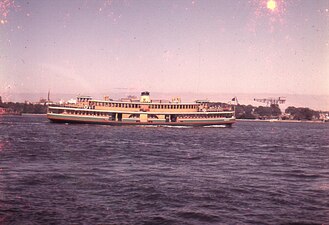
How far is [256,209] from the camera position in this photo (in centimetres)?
1374

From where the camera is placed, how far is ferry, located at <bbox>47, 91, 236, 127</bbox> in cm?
8250

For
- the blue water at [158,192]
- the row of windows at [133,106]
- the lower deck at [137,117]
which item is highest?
the row of windows at [133,106]

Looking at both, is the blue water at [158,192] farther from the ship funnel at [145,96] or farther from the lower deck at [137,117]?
the ship funnel at [145,96]

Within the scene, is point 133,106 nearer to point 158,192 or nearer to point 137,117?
point 137,117

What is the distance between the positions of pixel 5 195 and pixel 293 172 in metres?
17.8

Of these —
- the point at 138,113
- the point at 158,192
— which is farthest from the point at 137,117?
the point at 158,192

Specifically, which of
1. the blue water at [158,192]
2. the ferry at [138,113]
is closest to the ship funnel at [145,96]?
the ferry at [138,113]

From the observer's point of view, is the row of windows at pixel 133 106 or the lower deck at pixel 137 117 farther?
the row of windows at pixel 133 106

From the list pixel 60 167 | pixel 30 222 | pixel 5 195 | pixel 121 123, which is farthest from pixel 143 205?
pixel 121 123

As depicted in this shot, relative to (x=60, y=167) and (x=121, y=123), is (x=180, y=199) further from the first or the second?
(x=121, y=123)

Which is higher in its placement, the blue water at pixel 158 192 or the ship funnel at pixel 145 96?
the ship funnel at pixel 145 96

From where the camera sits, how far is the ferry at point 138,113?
82500 millimetres

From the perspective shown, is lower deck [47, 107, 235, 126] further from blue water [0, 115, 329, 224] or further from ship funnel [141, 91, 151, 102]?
blue water [0, 115, 329, 224]

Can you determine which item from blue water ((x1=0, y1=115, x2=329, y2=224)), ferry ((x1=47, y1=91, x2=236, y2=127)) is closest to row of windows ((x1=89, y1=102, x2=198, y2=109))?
ferry ((x1=47, y1=91, x2=236, y2=127))
